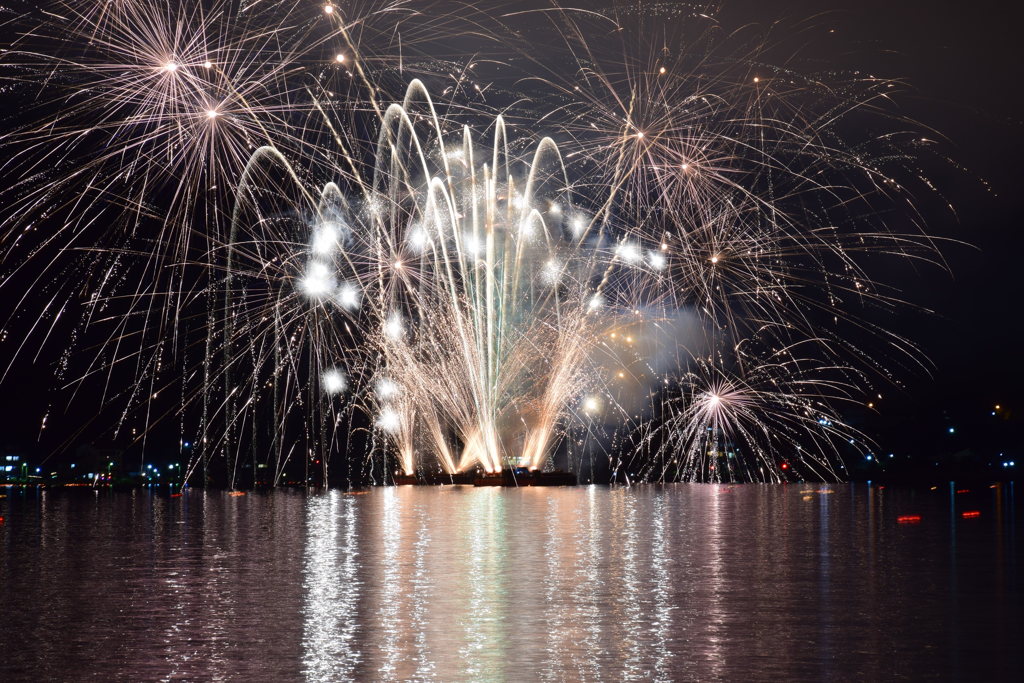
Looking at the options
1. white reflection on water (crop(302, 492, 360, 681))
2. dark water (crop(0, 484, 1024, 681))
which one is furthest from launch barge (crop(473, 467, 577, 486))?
Result: white reflection on water (crop(302, 492, 360, 681))

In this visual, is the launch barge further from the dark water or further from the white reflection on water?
the white reflection on water

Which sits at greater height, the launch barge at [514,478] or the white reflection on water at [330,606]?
the white reflection on water at [330,606]

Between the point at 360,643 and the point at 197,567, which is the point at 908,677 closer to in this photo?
the point at 360,643

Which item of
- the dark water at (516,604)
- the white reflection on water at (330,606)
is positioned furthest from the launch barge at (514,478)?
the white reflection on water at (330,606)

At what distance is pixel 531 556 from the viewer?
93.5ft

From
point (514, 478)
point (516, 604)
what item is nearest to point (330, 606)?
point (516, 604)

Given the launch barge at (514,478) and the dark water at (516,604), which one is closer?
the dark water at (516,604)

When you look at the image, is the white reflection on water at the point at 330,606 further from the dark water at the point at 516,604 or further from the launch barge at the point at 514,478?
the launch barge at the point at 514,478

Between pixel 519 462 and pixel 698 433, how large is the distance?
185ft

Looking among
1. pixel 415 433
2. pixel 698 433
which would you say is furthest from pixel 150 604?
pixel 698 433

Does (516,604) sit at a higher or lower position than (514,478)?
higher

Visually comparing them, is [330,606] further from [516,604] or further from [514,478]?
[514,478]

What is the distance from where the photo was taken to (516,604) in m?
19.7

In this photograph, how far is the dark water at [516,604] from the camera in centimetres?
1456
